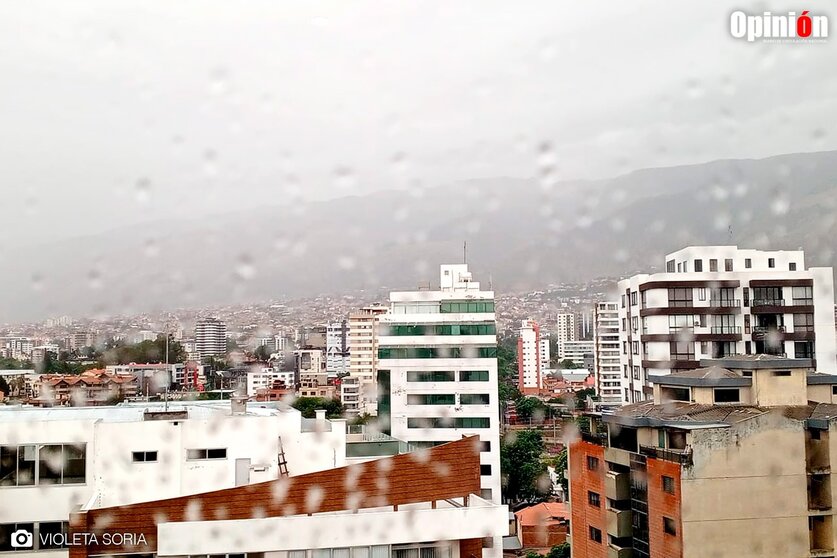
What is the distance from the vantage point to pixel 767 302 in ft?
29.1

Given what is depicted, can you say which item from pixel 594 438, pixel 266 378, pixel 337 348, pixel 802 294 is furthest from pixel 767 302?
pixel 337 348

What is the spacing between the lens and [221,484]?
3.57 meters

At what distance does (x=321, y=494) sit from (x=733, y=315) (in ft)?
23.7

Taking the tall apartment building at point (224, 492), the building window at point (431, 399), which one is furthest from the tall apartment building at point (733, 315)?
the tall apartment building at point (224, 492)

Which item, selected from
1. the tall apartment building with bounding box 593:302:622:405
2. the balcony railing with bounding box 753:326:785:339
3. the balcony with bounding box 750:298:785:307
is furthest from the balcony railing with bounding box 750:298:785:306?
the tall apartment building with bounding box 593:302:622:405

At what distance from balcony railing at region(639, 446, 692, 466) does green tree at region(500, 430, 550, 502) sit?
25.0ft

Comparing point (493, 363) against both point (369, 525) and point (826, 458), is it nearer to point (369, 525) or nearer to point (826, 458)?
point (826, 458)

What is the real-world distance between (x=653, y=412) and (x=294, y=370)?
13260 millimetres

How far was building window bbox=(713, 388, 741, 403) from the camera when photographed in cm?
541

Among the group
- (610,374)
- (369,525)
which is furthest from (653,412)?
(610,374)

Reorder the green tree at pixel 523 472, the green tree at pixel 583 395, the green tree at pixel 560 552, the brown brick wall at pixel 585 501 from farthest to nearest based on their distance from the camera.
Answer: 1. the green tree at pixel 583 395
2. the green tree at pixel 523 472
3. the green tree at pixel 560 552
4. the brown brick wall at pixel 585 501

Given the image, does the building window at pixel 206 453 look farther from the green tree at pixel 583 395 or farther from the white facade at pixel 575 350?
the white facade at pixel 575 350

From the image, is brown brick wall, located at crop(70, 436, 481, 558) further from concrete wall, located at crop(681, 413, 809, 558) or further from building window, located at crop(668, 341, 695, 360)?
building window, located at crop(668, 341, 695, 360)

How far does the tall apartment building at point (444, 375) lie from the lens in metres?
10.1
